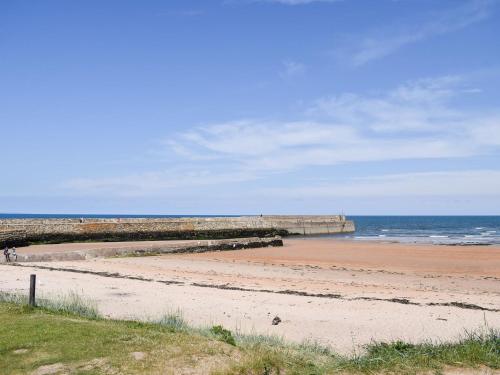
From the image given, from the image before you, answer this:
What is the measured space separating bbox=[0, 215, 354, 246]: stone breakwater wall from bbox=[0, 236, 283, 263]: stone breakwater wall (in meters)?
7.28

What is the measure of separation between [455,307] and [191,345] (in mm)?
8081

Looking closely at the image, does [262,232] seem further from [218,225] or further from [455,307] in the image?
[455,307]

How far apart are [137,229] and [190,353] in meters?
36.9

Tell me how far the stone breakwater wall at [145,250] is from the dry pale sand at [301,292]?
1317mm

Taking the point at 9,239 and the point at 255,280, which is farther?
the point at 9,239

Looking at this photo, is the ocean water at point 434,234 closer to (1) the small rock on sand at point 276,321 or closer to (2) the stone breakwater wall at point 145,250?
(2) the stone breakwater wall at point 145,250

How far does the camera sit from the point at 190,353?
7281 mm

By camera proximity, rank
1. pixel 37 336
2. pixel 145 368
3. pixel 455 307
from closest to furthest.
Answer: pixel 145 368
pixel 37 336
pixel 455 307

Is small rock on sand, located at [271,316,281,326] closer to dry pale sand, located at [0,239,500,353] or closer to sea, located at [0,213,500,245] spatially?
dry pale sand, located at [0,239,500,353]

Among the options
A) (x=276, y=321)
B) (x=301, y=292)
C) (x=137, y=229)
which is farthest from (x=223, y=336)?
(x=137, y=229)

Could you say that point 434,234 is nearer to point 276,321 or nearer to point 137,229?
point 137,229

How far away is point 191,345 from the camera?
299 inches

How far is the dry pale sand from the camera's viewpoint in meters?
11.0

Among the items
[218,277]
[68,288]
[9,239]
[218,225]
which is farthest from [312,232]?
[68,288]
